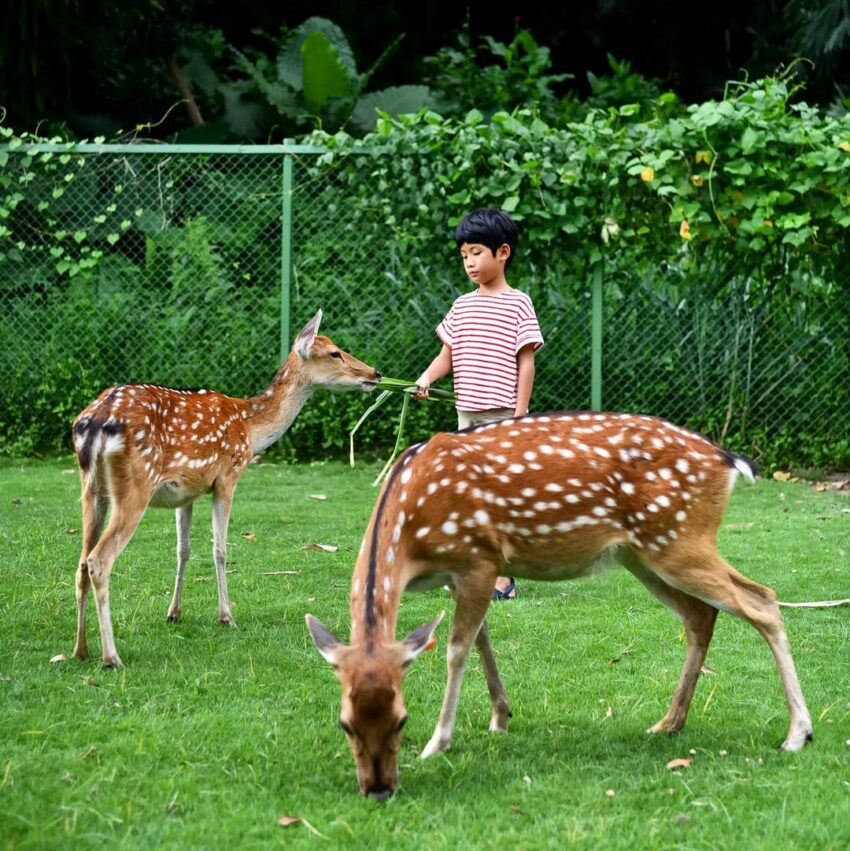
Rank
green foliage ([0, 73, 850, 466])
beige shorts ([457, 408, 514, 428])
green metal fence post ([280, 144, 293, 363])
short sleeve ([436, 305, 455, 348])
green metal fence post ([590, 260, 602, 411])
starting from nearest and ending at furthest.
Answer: beige shorts ([457, 408, 514, 428]), short sleeve ([436, 305, 455, 348]), green foliage ([0, 73, 850, 466]), green metal fence post ([590, 260, 602, 411]), green metal fence post ([280, 144, 293, 363])

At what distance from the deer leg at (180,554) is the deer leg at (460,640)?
207cm

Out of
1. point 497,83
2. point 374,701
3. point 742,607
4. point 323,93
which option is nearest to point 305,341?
point 742,607

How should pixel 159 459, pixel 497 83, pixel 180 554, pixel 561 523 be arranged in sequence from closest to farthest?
pixel 561 523, pixel 159 459, pixel 180 554, pixel 497 83

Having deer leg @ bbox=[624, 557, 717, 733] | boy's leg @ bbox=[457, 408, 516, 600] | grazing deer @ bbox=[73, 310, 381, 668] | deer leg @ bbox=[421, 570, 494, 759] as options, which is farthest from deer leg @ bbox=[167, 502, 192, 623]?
deer leg @ bbox=[624, 557, 717, 733]

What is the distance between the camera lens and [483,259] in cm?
683

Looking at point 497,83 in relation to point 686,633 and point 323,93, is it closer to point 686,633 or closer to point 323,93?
point 323,93

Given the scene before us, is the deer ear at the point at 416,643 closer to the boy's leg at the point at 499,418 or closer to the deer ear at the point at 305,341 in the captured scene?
the boy's leg at the point at 499,418

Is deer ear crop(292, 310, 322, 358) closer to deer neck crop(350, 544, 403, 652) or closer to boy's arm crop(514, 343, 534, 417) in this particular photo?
boy's arm crop(514, 343, 534, 417)

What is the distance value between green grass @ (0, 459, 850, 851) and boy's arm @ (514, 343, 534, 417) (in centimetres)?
99

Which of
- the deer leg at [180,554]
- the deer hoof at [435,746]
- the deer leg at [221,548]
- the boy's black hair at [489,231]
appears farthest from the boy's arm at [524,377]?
the deer hoof at [435,746]

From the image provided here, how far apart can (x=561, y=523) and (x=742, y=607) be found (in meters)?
0.67

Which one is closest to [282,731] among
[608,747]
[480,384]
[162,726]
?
[162,726]

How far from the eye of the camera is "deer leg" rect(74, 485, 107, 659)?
214 inches

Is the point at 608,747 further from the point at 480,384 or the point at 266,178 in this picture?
the point at 266,178
